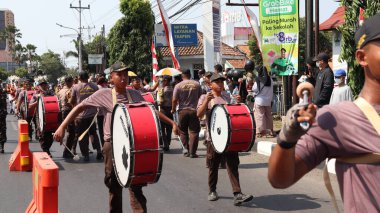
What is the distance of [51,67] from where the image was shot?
356 ft

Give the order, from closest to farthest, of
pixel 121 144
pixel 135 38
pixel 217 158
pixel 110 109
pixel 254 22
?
1. pixel 121 144
2. pixel 110 109
3. pixel 217 158
4. pixel 254 22
5. pixel 135 38

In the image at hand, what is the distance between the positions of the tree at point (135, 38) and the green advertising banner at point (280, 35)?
23674 mm

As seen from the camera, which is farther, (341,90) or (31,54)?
(31,54)

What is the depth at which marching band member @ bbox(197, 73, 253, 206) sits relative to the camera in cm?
652

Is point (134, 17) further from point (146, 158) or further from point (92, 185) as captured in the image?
point (146, 158)

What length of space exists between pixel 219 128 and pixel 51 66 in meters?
106

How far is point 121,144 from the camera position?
4.79 m

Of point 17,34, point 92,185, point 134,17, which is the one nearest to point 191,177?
point 92,185

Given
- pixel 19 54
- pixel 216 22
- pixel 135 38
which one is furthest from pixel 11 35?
pixel 216 22

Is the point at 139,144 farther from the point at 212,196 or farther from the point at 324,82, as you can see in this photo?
the point at 324,82

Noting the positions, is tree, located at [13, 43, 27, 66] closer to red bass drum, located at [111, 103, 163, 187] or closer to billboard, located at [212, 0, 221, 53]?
billboard, located at [212, 0, 221, 53]

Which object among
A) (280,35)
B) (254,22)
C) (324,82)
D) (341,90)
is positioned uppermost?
(254,22)

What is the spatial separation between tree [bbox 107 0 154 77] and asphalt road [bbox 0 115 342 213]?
26.2m

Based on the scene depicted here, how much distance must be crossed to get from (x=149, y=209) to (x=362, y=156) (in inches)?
187
